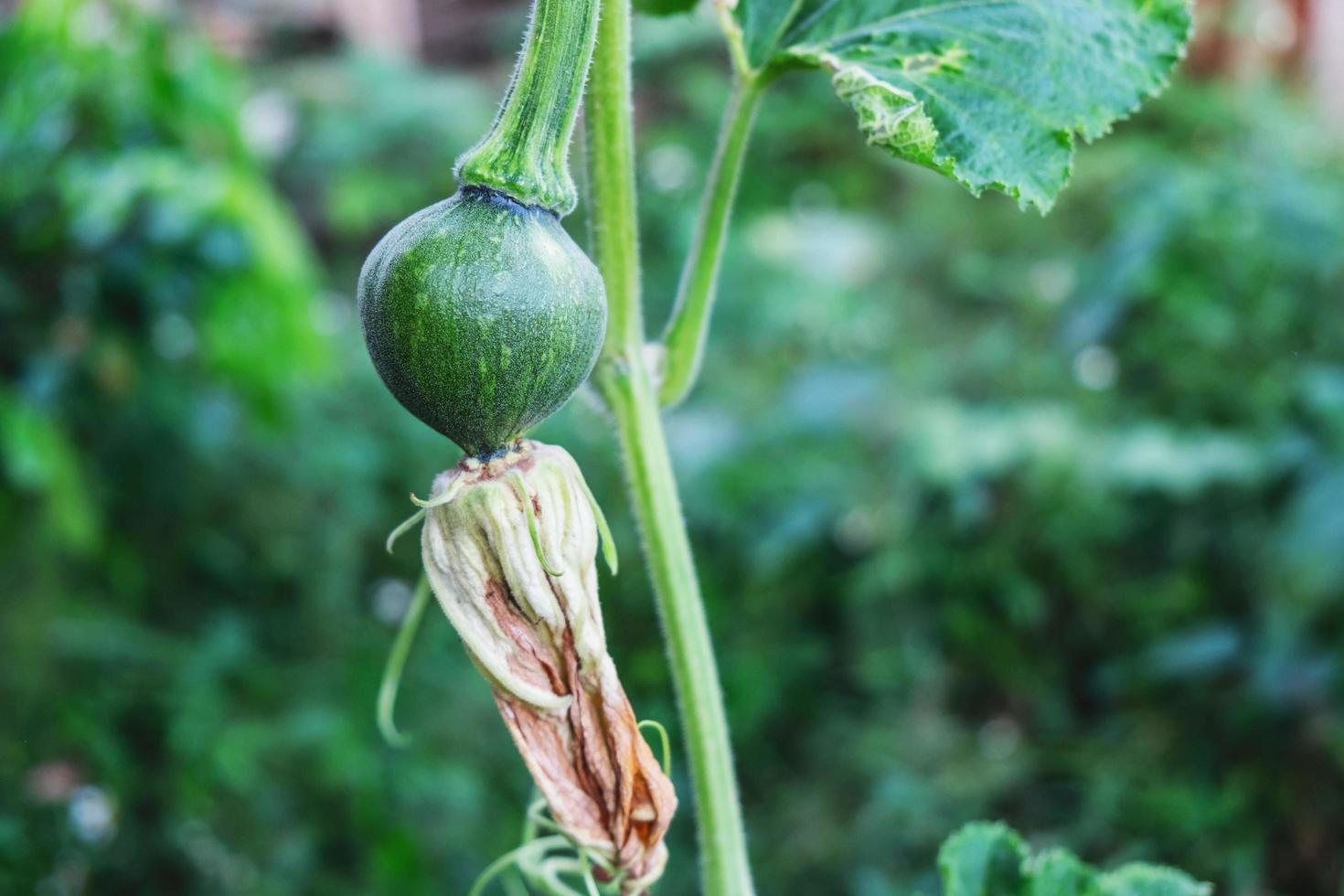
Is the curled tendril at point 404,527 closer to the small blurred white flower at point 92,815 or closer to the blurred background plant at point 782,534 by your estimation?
the blurred background plant at point 782,534

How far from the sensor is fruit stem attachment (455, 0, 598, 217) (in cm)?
58

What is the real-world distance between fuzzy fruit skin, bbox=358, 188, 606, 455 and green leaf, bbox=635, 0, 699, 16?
33 cm

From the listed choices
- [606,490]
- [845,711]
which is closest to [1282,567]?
[845,711]

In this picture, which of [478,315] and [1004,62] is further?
[1004,62]

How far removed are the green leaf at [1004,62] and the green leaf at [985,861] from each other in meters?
0.43

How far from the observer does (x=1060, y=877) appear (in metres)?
0.86

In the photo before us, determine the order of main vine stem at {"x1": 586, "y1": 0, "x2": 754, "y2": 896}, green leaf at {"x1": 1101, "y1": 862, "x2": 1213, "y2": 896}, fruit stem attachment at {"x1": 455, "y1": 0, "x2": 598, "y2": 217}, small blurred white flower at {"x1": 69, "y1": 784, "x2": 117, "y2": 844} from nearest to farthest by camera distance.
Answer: fruit stem attachment at {"x1": 455, "y1": 0, "x2": 598, "y2": 217} → main vine stem at {"x1": 586, "y1": 0, "x2": 754, "y2": 896} → green leaf at {"x1": 1101, "y1": 862, "x2": 1213, "y2": 896} → small blurred white flower at {"x1": 69, "y1": 784, "x2": 117, "y2": 844}

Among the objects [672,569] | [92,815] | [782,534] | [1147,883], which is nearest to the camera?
[672,569]

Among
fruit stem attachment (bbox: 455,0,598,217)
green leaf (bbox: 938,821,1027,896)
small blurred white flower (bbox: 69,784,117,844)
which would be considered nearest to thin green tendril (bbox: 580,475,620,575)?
fruit stem attachment (bbox: 455,0,598,217)

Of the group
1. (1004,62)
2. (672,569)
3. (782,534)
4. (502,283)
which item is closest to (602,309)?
(502,283)

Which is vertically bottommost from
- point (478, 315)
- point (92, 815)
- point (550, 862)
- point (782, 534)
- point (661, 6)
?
point (550, 862)

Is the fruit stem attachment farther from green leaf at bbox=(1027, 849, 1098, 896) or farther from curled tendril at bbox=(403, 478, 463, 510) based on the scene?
green leaf at bbox=(1027, 849, 1098, 896)

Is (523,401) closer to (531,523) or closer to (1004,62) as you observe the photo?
(531,523)

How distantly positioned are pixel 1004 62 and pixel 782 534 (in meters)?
1.97
